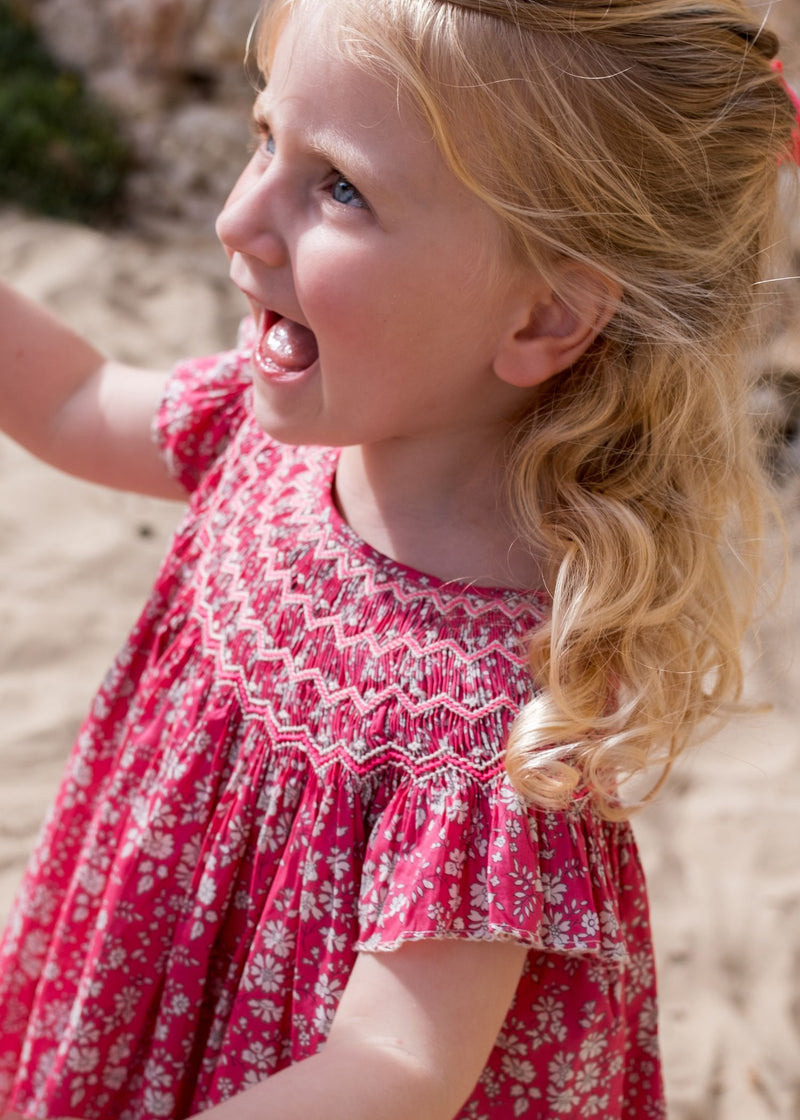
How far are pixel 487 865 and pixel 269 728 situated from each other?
241 millimetres

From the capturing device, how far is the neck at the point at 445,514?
1092 millimetres

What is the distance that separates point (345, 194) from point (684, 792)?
159 centimetres

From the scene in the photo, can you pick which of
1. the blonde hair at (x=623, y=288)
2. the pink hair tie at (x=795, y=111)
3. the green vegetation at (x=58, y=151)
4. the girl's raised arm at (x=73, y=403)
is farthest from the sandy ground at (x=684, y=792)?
the green vegetation at (x=58, y=151)

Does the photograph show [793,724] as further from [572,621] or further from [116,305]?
[116,305]

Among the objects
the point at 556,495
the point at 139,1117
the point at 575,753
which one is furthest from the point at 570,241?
the point at 139,1117

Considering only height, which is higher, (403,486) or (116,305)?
(116,305)

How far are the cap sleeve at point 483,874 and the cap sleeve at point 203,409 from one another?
0.49 m

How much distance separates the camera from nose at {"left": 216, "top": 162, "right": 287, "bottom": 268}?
99 cm

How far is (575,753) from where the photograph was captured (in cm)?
101

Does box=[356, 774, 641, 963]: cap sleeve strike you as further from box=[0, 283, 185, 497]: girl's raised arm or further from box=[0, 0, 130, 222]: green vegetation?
box=[0, 0, 130, 222]: green vegetation

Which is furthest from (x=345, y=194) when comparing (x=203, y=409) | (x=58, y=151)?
(x=58, y=151)

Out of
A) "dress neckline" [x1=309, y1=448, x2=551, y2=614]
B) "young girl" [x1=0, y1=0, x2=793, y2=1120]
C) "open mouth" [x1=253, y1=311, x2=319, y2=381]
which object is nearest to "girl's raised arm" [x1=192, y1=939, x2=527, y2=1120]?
"young girl" [x1=0, y1=0, x2=793, y2=1120]

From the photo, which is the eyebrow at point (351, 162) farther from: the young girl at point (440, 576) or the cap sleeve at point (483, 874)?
the cap sleeve at point (483, 874)

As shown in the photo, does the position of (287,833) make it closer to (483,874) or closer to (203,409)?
(483,874)
